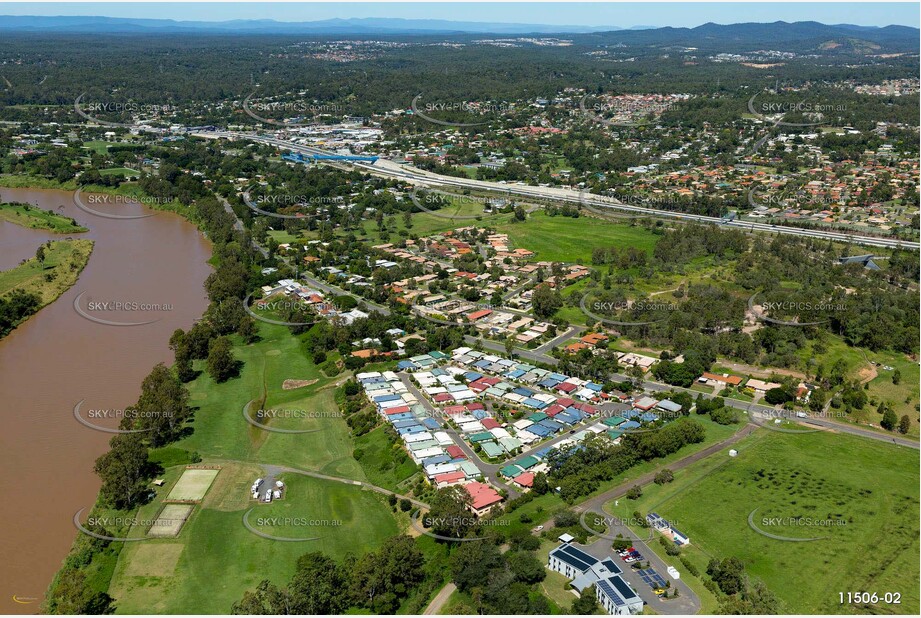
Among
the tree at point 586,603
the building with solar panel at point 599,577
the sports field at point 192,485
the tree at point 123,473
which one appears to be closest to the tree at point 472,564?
the building with solar panel at point 599,577

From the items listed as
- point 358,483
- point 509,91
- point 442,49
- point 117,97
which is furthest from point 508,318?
point 442,49

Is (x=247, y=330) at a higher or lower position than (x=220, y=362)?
lower

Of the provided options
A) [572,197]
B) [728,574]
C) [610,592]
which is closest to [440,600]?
[610,592]

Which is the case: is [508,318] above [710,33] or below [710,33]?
below

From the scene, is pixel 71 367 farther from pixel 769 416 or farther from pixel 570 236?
pixel 570 236

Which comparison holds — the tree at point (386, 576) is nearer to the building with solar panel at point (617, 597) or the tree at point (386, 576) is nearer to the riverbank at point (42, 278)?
the building with solar panel at point (617, 597)

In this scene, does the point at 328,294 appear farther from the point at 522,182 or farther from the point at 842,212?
the point at 842,212
